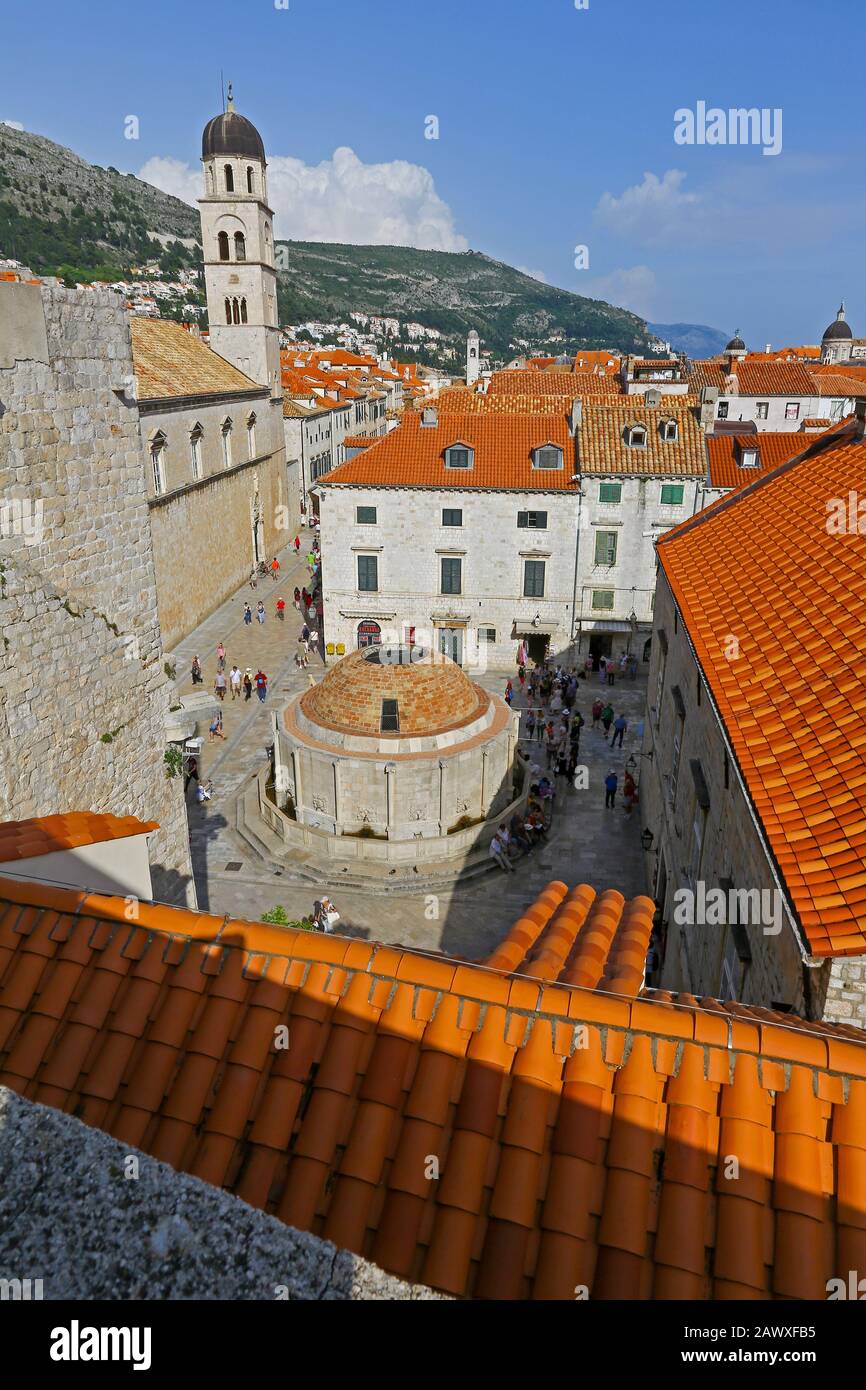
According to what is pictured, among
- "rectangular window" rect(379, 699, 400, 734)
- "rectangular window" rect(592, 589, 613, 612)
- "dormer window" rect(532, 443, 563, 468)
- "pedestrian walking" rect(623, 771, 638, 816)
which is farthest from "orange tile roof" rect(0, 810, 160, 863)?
"dormer window" rect(532, 443, 563, 468)

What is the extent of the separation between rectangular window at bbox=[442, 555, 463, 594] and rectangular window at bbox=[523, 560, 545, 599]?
275cm

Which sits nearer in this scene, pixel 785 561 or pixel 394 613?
pixel 785 561

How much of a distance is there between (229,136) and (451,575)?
32.3 m

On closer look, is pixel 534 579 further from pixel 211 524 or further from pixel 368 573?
pixel 211 524

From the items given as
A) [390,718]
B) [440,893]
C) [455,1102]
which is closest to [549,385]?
[390,718]

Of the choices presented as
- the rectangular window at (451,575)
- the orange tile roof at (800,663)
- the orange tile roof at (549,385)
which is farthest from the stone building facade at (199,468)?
the orange tile roof at (800,663)

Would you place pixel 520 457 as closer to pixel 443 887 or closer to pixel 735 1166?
pixel 443 887

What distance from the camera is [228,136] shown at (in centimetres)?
4619

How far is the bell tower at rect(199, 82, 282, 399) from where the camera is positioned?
46625mm

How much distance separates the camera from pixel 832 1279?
12.3 feet

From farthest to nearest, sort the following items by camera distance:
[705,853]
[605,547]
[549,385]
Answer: [549,385] < [605,547] < [705,853]

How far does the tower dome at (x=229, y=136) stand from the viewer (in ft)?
151

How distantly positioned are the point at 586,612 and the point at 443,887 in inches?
692

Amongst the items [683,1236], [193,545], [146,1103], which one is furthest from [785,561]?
[193,545]
